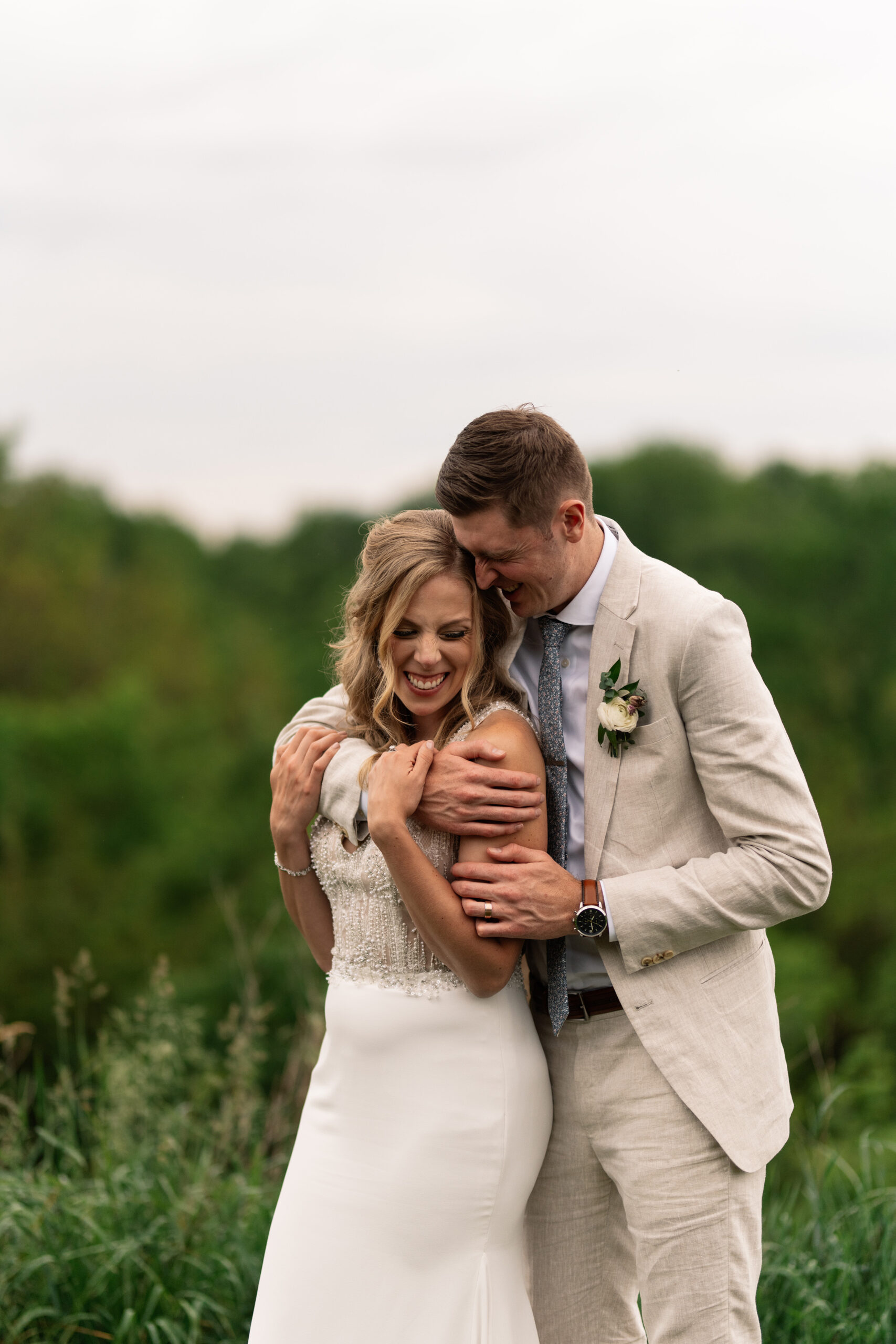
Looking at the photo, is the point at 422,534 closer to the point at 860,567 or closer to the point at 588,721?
the point at 588,721

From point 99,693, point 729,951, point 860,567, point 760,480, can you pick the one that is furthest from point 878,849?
point 729,951

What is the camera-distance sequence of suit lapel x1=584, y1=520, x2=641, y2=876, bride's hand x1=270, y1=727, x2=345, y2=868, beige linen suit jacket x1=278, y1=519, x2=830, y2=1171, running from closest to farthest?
1. beige linen suit jacket x1=278, y1=519, x2=830, y2=1171
2. suit lapel x1=584, y1=520, x2=641, y2=876
3. bride's hand x1=270, y1=727, x2=345, y2=868

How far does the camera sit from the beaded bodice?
2.82 meters

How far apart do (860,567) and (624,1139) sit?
2362cm

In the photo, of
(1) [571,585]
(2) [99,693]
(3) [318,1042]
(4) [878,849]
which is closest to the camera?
(1) [571,585]

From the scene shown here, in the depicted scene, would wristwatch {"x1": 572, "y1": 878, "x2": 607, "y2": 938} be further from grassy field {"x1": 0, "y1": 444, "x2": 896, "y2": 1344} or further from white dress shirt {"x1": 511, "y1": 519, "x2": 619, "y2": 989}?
grassy field {"x1": 0, "y1": 444, "x2": 896, "y2": 1344}

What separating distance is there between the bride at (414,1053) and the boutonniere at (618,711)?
19 centimetres

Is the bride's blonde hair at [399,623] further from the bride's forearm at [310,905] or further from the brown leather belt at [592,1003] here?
the brown leather belt at [592,1003]

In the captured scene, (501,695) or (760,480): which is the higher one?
(760,480)

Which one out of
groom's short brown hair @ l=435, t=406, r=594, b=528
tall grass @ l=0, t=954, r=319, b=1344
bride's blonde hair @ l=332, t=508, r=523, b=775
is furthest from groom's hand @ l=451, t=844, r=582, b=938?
tall grass @ l=0, t=954, r=319, b=1344

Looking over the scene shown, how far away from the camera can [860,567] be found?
24938 millimetres

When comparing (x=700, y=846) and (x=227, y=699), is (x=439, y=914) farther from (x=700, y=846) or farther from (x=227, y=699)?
(x=227, y=699)

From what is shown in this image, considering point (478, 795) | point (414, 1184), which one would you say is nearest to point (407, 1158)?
point (414, 1184)

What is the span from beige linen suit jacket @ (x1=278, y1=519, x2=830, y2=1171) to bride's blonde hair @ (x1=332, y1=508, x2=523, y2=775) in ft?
0.93
